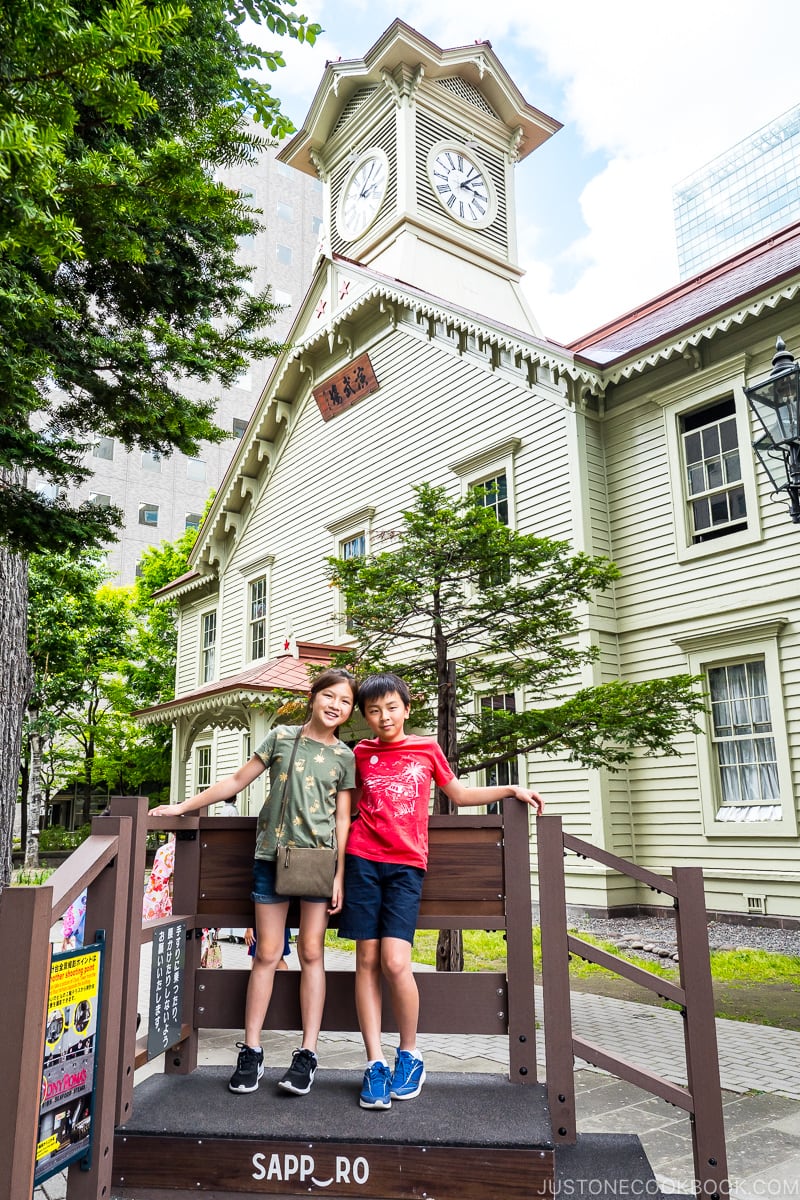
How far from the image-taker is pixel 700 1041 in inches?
124

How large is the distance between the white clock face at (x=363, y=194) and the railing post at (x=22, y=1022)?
17.7 metres

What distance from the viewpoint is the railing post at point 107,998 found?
8.96 feet

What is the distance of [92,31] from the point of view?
2420 millimetres

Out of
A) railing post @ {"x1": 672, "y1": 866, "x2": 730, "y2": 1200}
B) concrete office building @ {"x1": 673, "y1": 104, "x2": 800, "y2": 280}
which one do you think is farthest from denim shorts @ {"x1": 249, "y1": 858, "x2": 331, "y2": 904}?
concrete office building @ {"x1": 673, "y1": 104, "x2": 800, "y2": 280}

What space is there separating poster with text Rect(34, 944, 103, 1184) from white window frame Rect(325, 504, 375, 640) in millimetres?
12926

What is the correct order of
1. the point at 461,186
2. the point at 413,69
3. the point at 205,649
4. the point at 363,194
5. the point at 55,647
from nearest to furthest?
the point at 413,69, the point at 461,186, the point at 363,194, the point at 55,647, the point at 205,649

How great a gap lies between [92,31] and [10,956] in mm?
2471

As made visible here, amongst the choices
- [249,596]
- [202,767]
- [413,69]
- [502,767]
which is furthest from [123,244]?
[202,767]

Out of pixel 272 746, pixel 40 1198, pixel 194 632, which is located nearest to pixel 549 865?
pixel 272 746

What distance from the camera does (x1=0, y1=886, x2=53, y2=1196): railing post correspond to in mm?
2156

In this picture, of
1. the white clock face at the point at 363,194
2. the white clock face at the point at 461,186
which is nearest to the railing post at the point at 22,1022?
the white clock face at the point at 461,186

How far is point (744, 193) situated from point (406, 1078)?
163516 millimetres

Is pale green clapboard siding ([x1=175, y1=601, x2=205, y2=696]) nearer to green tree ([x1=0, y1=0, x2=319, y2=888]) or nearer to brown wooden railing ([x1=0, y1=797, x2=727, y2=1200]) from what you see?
green tree ([x1=0, y1=0, x2=319, y2=888])

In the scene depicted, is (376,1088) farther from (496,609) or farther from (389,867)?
(496,609)
